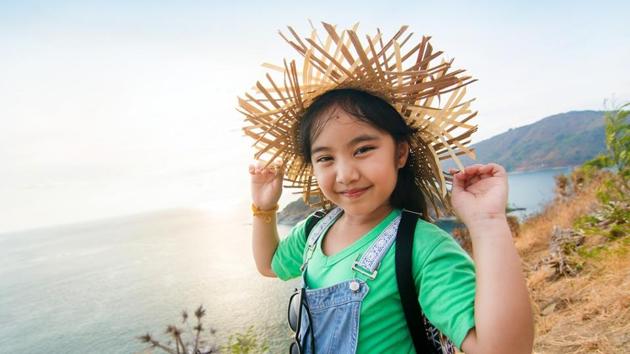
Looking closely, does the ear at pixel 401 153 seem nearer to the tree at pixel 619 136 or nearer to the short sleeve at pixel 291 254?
the short sleeve at pixel 291 254


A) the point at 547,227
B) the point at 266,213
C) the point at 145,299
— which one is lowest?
the point at 145,299

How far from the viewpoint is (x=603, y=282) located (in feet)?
10.1

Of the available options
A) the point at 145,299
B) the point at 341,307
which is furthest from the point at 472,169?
the point at 145,299

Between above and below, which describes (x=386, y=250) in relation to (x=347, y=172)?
below

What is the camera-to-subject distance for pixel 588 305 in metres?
2.71

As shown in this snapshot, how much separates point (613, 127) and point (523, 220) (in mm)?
8503

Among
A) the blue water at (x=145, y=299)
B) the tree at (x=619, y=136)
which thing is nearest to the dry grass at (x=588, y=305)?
the tree at (x=619, y=136)

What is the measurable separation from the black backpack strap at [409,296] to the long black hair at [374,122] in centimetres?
30

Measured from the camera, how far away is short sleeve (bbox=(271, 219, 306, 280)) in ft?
4.77

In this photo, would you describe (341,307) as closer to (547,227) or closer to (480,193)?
(480,193)

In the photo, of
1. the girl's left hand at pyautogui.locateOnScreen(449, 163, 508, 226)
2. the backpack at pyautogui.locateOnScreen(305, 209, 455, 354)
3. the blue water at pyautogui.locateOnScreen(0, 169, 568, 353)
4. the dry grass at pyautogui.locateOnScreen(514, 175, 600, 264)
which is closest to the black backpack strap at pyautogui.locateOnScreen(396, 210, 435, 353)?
the backpack at pyautogui.locateOnScreen(305, 209, 455, 354)

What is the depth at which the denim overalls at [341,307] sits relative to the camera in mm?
965

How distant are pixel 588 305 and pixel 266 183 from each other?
3.03 m

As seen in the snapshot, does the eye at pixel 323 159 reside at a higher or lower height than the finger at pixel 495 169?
higher
